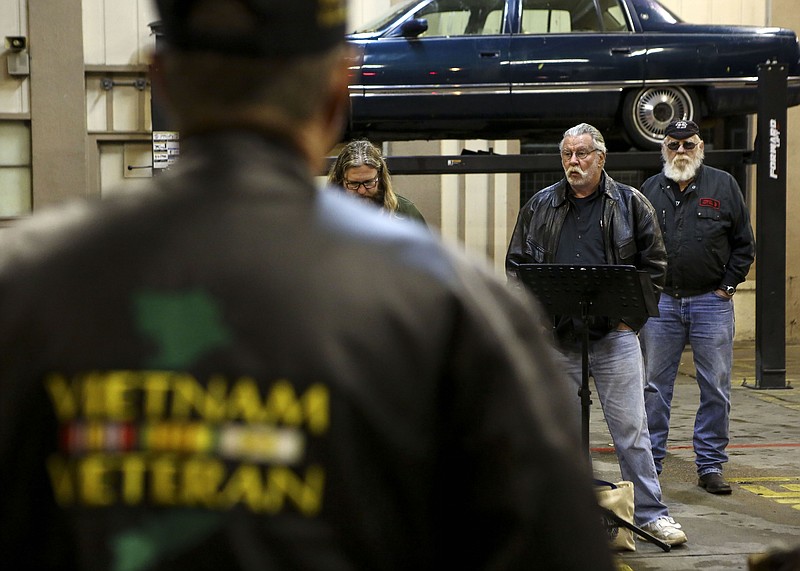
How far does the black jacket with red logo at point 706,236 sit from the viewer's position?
6.61 m

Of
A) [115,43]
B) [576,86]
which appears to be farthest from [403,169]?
[115,43]

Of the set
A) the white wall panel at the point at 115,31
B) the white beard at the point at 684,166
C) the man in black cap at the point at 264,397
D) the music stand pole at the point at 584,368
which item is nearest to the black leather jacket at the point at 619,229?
the music stand pole at the point at 584,368

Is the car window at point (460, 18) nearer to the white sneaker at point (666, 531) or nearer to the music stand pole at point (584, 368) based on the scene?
the music stand pole at point (584, 368)

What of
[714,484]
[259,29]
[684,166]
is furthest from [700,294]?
[259,29]

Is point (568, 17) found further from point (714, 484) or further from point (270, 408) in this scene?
point (270, 408)

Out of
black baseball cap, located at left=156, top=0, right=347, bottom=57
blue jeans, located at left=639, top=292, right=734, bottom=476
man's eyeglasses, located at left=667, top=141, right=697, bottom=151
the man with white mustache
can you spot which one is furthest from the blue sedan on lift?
black baseball cap, located at left=156, top=0, right=347, bottom=57

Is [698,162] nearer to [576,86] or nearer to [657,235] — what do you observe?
[657,235]

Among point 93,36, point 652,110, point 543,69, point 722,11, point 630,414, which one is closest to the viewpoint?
point 630,414

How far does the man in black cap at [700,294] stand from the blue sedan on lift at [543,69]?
3.22 meters

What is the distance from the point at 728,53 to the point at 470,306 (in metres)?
9.57

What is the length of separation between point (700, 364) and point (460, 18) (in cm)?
473

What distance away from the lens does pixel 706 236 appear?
672 centimetres

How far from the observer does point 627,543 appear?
5336 millimetres

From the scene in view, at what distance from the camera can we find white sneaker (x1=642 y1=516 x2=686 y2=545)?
5383 mm
